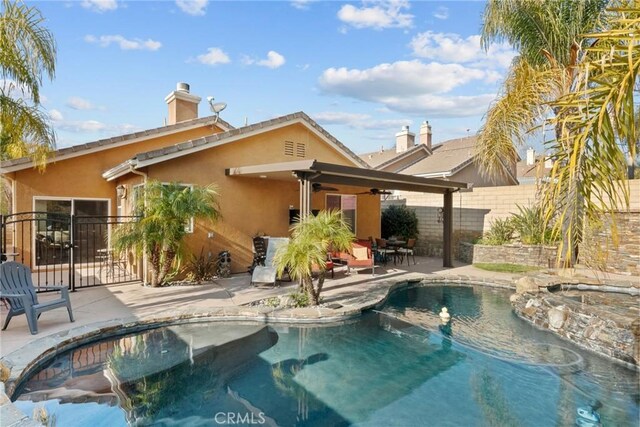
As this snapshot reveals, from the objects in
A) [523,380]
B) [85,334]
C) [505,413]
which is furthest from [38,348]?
[523,380]

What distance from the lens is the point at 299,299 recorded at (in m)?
10.1

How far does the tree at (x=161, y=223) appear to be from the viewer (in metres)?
11.1

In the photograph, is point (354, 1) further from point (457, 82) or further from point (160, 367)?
point (160, 367)

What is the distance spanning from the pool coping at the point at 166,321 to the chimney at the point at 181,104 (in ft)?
47.0

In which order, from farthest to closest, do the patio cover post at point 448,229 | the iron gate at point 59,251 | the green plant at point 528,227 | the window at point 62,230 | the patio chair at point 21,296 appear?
1. the patio cover post at point 448,229
2. the green plant at point 528,227
3. the window at point 62,230
4. the iron gate at point 59,251
5. the patio chair at point 21,296

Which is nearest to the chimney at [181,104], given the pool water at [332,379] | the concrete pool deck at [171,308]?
the concrete pool deck at [171,308]

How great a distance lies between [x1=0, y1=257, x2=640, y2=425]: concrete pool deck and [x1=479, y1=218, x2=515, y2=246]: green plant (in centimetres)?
420

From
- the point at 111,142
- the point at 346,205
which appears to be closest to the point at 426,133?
the point at 346,205

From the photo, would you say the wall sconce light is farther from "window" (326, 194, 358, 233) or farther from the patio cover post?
the patio cover post

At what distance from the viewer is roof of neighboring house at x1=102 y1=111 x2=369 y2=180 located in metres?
11.7

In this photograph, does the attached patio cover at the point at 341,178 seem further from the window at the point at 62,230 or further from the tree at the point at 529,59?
the window at the point at 62,230

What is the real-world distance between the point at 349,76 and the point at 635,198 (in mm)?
15457

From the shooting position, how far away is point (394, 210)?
2262 cm

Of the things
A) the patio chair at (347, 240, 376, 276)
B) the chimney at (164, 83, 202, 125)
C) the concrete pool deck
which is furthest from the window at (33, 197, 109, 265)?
the patio chair at (347, 240, 376, 276)
